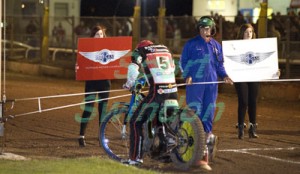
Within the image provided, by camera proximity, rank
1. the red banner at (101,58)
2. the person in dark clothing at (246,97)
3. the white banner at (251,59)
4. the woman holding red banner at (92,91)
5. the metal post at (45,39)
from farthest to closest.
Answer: the metal post at (45,39) → the person in dark clothing at (246,97) → the white banner at (251,59) → the woman holding red banner at (92,91) → the red banner at (101,58)

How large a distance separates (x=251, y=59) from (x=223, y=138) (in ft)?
4.49

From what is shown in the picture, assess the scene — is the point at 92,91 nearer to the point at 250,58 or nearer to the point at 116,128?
the point at 116,128

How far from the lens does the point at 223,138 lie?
40.6ft

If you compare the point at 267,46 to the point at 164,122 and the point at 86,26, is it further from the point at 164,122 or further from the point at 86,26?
the point at 86,26

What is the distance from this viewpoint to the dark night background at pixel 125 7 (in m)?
48.7

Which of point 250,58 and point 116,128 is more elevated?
point 250,58

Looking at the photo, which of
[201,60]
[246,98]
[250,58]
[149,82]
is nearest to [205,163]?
[149,82]

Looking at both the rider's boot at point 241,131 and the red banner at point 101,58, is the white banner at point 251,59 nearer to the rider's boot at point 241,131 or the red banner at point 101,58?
the rider's boot at point 241,131

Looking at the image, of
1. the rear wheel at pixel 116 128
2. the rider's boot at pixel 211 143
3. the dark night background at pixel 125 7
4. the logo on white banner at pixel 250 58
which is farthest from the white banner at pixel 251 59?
the dark night background at pixel 125 7

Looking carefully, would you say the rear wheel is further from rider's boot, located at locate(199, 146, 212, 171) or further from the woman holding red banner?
rider's boot, located at locate(199, 146, 212, 171)

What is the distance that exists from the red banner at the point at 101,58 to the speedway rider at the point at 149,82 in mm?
1981

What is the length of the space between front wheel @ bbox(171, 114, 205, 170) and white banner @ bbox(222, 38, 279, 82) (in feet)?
9.99

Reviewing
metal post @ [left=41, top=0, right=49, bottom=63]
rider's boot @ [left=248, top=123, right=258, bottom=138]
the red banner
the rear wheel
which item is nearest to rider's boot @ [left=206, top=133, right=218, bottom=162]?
the rear wheel

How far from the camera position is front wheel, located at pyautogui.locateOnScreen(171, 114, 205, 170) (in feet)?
29.4
